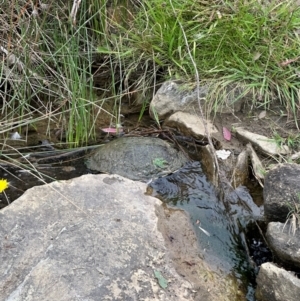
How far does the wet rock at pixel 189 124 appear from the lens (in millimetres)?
2777

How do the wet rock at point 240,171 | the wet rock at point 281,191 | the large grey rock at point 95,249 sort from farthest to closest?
1. the wet rock at point 240,171
2. the wet rock at point 281,191
3. the large grey rock at point 95,249

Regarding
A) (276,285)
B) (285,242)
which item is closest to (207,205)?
(285,242)

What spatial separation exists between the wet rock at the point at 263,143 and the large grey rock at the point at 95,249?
2.43ft

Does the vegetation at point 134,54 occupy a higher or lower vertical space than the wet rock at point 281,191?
higher

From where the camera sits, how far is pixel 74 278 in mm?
1718

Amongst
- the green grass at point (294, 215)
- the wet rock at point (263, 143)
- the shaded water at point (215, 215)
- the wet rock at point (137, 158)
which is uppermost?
the green grass at point (294, 215)

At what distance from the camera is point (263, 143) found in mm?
2668

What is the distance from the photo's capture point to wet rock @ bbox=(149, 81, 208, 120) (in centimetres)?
289

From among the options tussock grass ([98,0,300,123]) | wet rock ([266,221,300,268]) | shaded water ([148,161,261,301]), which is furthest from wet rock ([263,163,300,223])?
tussock grass ([98,0,300,123])

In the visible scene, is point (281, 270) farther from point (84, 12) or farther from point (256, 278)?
point (84, 12)

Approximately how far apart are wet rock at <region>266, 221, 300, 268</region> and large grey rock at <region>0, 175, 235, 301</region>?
26 centimetres

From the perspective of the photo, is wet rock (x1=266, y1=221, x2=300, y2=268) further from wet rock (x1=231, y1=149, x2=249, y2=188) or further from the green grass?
wet rock (x1=231, y1=149, x2=249, y2=188)

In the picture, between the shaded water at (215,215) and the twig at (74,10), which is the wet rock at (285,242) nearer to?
the shaded water at (215,215)

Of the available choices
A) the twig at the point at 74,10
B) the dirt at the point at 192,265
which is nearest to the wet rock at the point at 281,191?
the dirt at the point at 192,265
